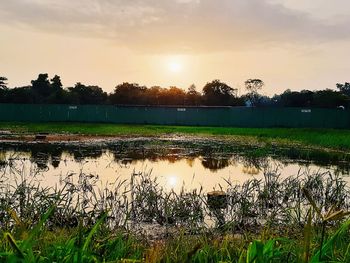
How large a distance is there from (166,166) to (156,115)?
36462 millimetres

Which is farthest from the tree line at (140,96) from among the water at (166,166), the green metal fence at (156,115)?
the water at (166,166)

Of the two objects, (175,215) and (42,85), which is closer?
(175,215)

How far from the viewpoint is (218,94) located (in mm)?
71438

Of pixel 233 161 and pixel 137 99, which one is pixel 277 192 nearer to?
pixel 233 161

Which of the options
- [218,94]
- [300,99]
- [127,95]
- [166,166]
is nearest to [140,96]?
[127,95]

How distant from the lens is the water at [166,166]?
11367 millimetres

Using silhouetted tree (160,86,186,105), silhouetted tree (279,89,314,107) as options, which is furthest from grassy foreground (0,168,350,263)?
silhouetted tree (160,86,186,105)

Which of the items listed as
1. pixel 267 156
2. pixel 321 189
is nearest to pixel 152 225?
pixel 321 189

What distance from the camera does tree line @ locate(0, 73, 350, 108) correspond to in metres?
60.4

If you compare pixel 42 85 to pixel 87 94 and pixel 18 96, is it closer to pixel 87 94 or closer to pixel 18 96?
pixel 87 94

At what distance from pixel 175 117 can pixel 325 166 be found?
119 ft

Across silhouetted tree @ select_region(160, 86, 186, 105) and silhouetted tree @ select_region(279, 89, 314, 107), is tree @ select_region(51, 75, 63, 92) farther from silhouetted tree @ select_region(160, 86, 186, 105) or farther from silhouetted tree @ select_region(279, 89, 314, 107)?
silhouetted tree @ select_region(279, 89, 314, 107)

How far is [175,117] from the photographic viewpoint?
51094mm

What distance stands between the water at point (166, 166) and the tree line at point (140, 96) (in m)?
43.8
